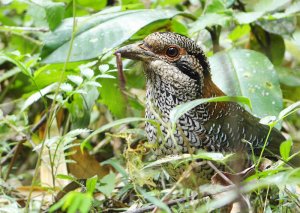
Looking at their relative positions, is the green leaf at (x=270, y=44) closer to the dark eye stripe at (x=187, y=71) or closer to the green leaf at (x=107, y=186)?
the dark eye stripe at (x=187, y=71)

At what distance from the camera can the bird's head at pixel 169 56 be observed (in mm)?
4453

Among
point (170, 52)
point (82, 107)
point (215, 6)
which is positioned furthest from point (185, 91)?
point (215, 6)

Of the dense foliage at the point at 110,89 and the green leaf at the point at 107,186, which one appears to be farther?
the green leaf at the point at 107,186

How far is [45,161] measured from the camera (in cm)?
504

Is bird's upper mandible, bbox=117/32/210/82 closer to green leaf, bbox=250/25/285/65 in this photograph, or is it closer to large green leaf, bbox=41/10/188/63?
large green leaf, bbox=41/10/188/63

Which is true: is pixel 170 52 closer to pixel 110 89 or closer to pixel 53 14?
pixel 110 89

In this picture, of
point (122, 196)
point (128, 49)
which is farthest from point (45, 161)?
point (128, 49)

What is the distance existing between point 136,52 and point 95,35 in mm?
779

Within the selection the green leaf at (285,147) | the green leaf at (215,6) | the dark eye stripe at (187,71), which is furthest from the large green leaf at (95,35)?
the green leaf at (285,147)

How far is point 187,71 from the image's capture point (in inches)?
178

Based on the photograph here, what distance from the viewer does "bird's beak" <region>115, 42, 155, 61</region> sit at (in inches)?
175

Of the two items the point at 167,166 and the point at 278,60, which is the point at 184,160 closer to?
the point at 167,166

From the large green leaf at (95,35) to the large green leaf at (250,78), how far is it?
572 mm

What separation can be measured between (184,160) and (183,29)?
2.11 metres
